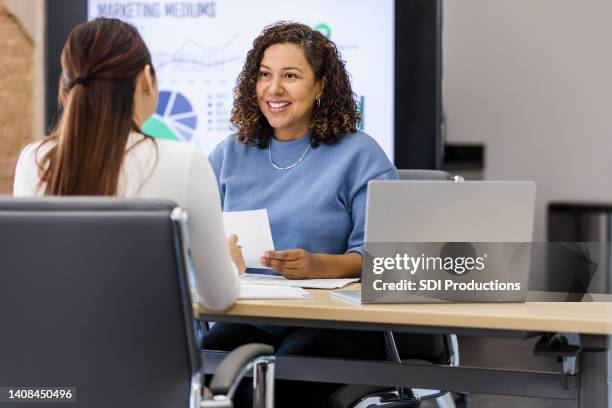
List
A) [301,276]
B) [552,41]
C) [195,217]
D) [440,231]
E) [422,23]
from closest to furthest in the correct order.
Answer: [195,217] < [440,231] < [301,276] < [422,23] < [552,41]

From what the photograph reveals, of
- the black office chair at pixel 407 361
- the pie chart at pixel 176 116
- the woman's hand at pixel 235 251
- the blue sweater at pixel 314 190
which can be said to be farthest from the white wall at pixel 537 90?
the woman's hand at pixel 235 251

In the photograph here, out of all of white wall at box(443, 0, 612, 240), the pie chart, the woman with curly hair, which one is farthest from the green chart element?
white wall at box(443, 0, 612, 240)

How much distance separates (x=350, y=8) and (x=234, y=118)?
1.21 metres

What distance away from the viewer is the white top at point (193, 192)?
1.66 metres

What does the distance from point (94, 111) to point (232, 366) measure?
513mm

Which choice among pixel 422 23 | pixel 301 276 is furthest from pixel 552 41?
pixel 301 276

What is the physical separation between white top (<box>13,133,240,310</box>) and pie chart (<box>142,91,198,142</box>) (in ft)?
6.96

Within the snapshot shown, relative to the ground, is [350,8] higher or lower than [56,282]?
higher

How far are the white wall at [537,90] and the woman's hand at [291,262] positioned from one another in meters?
4.44

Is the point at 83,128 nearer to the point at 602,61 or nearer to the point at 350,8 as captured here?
the point at 350,8

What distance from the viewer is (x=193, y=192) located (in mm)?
1660

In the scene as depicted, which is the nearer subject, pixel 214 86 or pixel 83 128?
pixel 83 128

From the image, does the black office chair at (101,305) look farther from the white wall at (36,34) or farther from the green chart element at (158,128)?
the white wall at (36,34)

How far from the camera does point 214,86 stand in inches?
151
